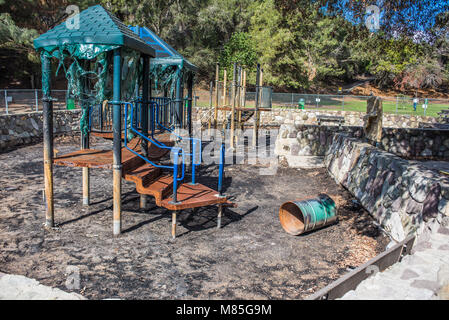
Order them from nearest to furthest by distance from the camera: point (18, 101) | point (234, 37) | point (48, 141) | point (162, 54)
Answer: point (48, 141) → point (162, 54) → point (18, 101) → point (234, 37)

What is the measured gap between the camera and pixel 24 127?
50.3 feet

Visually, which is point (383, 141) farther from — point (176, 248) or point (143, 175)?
point (176, 248)

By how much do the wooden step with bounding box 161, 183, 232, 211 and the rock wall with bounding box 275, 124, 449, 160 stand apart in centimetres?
667

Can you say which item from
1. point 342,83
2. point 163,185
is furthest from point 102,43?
point 342,83

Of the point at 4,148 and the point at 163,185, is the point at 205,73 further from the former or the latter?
the point at 163,185

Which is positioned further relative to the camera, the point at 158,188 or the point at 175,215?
the point at 158,188

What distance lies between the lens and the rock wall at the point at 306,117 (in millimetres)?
25855

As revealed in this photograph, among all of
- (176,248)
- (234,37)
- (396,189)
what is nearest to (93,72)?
(176,248)

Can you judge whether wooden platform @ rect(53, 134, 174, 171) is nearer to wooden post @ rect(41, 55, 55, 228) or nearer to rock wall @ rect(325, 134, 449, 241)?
wooden post @ rect(41, 55, 55, 228)

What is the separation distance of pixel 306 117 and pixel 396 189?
20787 mm

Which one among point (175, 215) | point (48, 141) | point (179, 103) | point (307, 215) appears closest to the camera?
point (175, 215)

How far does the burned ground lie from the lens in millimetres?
4805

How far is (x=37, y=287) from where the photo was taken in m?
4.04

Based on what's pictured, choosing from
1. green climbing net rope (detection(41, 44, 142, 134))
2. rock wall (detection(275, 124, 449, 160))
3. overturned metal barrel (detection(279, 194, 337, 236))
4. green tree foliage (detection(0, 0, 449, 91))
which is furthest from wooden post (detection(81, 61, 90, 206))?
green tree foliage (detection(0, 0, 449, 91))
